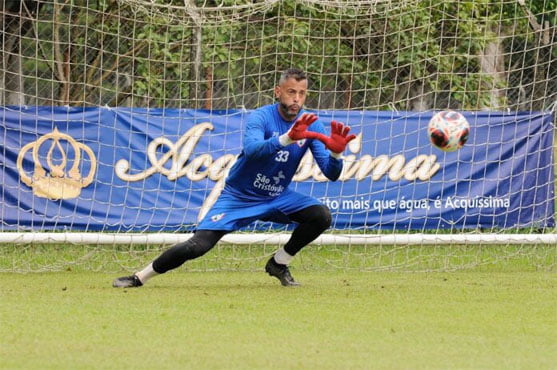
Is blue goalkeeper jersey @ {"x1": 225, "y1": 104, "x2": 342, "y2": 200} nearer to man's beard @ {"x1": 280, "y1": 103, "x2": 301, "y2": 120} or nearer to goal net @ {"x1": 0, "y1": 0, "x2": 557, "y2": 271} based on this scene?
man's beard @ {"x1": 280, "y1": 103, "x2": 301, "y2": 120}

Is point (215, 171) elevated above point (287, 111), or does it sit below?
below

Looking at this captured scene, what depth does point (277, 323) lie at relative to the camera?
8.16 metres

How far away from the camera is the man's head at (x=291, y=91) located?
33.4ft

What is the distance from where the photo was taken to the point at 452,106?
54.2ft

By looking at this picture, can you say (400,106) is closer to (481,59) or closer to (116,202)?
(481,59)

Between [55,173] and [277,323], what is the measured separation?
5449 millimetres

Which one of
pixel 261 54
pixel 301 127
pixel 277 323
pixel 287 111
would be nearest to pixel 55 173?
pixel 261 54

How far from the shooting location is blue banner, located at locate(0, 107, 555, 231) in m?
12.9

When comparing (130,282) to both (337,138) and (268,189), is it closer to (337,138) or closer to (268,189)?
(268,189)

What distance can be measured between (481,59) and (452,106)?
90cm

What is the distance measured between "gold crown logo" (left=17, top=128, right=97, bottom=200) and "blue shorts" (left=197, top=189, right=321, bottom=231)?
114 inches

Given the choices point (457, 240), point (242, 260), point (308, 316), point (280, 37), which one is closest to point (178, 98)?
point (280, 37)

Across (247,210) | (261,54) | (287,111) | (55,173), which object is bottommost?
(247,210)

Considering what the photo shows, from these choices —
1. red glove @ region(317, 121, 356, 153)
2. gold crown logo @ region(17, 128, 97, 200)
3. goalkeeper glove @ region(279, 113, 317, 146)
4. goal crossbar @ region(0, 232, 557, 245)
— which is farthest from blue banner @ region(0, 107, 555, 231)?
goalkeeper glove @ region(279, 113, 317, 146)
